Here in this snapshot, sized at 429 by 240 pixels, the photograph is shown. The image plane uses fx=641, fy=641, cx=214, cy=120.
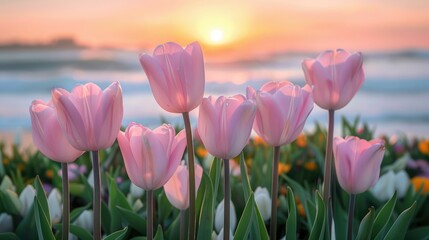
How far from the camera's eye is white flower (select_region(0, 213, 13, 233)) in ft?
4.96

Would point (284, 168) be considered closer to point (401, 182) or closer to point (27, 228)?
point (401, 182)

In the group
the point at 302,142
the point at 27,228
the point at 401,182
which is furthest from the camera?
the point at 302,142

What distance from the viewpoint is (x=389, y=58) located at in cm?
1538

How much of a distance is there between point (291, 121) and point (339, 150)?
Answer: 0.14 m

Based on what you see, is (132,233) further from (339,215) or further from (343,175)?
(343,175)

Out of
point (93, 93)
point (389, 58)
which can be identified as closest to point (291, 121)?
point (93, 93)

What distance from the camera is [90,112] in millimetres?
907

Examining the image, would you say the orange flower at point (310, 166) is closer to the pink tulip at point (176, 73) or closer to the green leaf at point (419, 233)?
the green leaf at point (419, 233)

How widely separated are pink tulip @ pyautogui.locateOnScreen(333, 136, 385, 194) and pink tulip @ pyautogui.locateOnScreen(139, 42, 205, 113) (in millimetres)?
299

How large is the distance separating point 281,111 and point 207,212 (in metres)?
0.22

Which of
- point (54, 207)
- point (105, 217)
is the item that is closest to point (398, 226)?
point (105, 217)

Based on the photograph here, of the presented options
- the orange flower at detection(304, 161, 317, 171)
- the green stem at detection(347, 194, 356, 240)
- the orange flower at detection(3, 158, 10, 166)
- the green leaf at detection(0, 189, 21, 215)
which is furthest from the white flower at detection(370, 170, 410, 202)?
the orange flower at detection(3, 158, 10, 166)

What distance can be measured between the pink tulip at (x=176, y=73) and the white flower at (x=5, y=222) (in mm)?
738

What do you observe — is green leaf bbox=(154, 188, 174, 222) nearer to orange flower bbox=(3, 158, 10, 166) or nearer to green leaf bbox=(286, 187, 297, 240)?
green leaf bbox=(286, 187, 297, 240)
